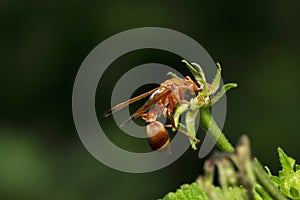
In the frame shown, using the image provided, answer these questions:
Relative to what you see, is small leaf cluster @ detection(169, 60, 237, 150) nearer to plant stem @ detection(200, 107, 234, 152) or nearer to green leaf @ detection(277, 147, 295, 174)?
plant stem @ detection(200, 107, 234, 152)

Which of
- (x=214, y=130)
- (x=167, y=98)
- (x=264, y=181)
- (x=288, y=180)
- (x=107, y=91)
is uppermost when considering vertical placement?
(x=107, y=91)

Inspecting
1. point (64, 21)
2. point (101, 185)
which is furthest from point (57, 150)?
point (64, 21)

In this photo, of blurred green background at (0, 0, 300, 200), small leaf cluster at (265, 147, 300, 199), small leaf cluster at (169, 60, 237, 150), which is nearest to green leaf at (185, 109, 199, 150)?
small leaf cluster at (169, 60, 237, 150)

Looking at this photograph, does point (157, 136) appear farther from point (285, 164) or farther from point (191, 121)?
point (285, 164)

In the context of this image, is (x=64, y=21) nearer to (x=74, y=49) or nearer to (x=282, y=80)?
(x=74, y=49)

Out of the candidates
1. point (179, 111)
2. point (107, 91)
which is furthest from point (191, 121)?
point (107, 91)
